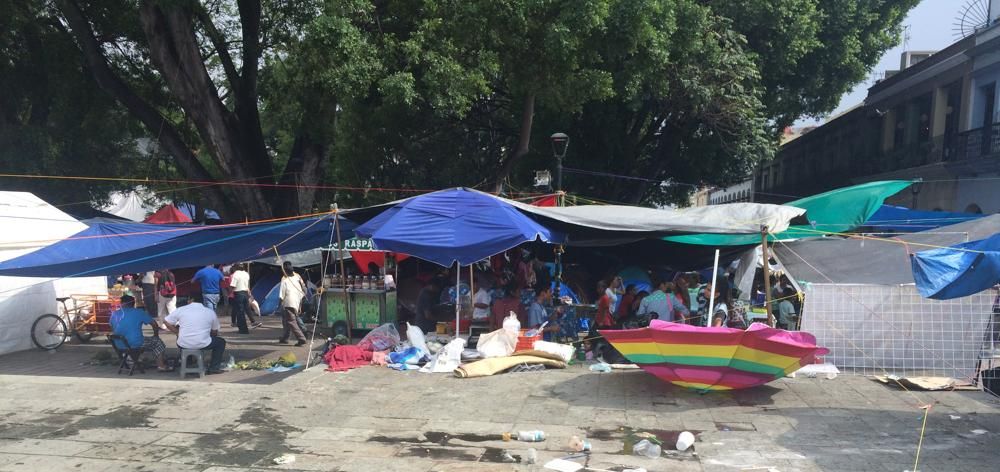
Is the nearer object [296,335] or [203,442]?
[203,442]

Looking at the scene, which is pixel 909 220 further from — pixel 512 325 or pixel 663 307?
pixel 512 325

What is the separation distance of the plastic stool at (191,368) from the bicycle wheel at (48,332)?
4.44 m

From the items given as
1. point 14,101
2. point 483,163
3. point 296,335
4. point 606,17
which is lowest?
point 296,335

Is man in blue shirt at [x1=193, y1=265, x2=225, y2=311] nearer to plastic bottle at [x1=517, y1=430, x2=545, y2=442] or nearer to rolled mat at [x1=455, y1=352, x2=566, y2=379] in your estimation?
rolled mat at [x1=455, y1=352, x2=566, y2=379]

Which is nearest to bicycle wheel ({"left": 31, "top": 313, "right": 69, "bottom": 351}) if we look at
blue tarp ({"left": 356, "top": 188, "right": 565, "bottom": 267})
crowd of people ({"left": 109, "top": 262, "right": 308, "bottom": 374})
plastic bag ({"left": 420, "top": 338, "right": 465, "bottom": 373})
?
crowd of people ({"left": 109, "top": 262, "right": 308, "bottom": 374})

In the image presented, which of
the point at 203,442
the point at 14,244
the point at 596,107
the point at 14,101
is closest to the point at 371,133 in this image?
the point at 596,107

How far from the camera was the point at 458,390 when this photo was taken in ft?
29.1

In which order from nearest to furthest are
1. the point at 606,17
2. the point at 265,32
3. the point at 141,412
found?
1. the point at 141,412
2. the point at 606,17
3. the point at 265,32

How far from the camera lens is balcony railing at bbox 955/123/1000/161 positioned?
1867 cm

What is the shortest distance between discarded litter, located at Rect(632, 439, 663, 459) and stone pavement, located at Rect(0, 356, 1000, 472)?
0.11 metres

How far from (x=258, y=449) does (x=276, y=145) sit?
2603 cm

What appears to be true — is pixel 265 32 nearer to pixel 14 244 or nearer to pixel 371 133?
pixel 371 133

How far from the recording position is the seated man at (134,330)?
10414 mm

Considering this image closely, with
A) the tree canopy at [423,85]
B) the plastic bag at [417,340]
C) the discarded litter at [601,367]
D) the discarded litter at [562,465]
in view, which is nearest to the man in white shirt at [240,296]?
the tree canopy at [423,85]
